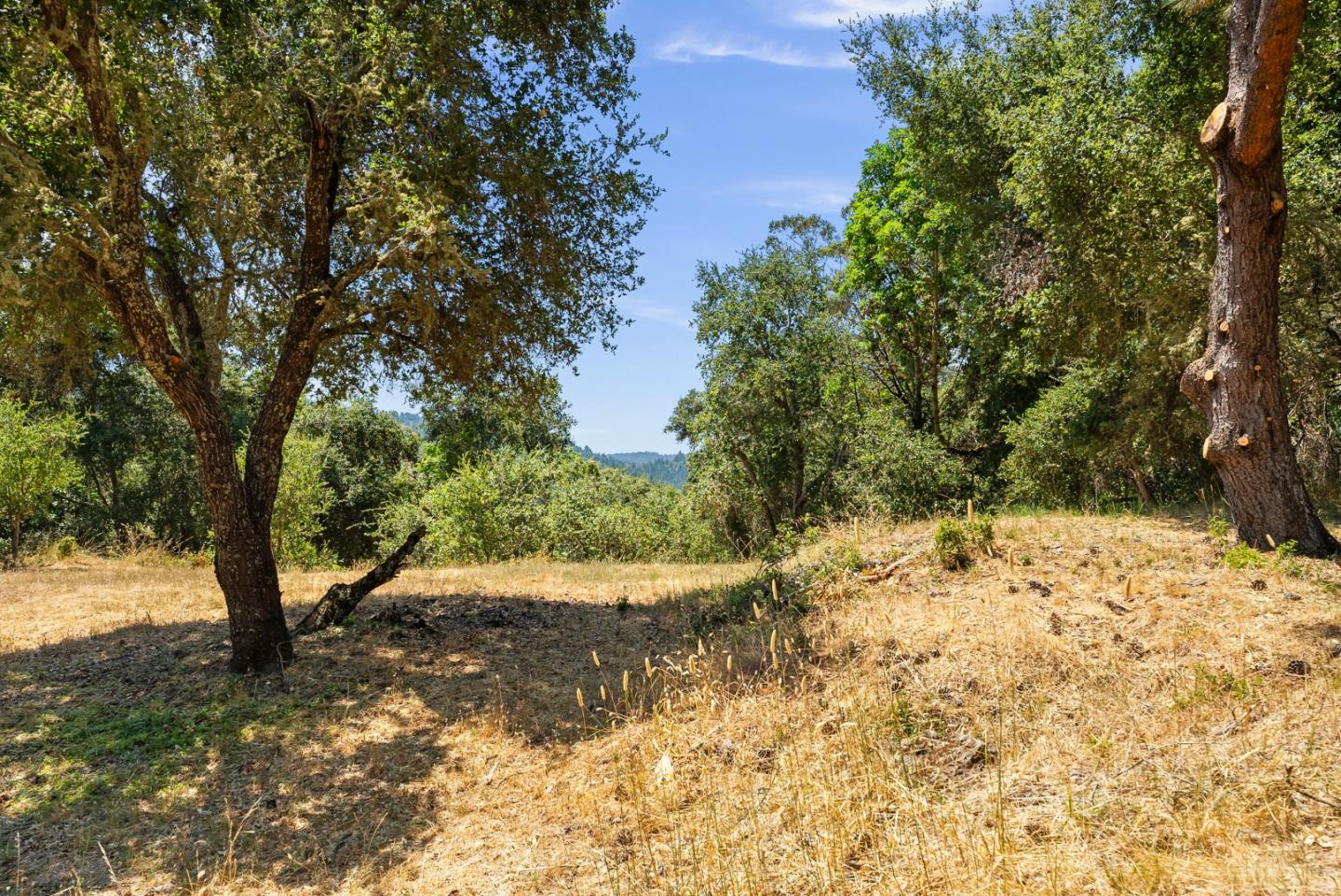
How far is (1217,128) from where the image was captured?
25.3ft

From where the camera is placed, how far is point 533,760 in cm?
571

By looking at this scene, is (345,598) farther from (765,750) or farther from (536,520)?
(536,520)

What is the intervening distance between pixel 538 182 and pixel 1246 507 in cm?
940

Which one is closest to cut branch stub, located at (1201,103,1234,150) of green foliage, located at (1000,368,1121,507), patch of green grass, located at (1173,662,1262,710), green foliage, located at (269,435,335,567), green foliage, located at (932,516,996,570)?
green foliage, located at (932,516,996,570)

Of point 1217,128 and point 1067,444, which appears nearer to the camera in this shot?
point 1217,128

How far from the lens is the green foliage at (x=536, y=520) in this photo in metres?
20.5

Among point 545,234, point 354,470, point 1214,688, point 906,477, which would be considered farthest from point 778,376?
point 354,470

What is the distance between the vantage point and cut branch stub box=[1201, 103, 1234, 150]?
766cm

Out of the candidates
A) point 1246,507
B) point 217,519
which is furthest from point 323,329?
point 1246,507

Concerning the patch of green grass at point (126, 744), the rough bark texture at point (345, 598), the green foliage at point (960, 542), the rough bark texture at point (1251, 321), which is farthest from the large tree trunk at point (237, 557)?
the rough bark texture at point (1251, 321)

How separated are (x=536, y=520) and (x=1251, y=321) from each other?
1839 cm

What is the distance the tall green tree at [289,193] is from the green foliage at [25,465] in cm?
1103

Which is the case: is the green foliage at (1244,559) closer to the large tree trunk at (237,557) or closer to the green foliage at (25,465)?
the large tree trunk at (237,557)

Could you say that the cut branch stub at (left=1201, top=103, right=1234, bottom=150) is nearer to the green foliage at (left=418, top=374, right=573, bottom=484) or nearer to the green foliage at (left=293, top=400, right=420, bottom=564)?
the green foliage at (left=418, top=374, right=573, bottom=484)
